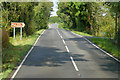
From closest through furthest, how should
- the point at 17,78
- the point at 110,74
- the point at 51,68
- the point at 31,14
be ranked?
the point at 17,78, the point at 110,74, the point at 51,68, the point at 31,14

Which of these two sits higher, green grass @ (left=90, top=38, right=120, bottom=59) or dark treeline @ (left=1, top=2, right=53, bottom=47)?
dark treeline @ (left=1, top=2, right=53, bottom=47)

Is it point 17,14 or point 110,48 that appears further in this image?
point 17,14

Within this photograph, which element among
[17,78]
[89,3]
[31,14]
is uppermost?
[89,3]

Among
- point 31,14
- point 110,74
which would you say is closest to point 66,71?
point 110,74

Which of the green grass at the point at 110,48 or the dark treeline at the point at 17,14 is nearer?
the green grass at the point at 110,48

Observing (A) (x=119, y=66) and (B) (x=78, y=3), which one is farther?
(B) (x=78, y=3)

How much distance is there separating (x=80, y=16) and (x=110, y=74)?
49365 millimetres

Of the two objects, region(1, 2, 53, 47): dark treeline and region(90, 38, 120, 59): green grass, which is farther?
region(1, 2, 53, 47): dark treeline

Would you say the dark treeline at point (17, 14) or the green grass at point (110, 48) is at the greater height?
the dark treeline at point (17, 14)

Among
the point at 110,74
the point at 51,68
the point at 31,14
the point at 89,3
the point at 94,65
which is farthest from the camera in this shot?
the point at 89,3

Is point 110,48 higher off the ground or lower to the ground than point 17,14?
lower

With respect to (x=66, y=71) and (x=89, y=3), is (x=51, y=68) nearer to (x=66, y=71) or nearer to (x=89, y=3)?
(x=66, y=71)

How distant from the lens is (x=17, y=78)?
10.2m

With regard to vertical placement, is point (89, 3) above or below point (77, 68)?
above
